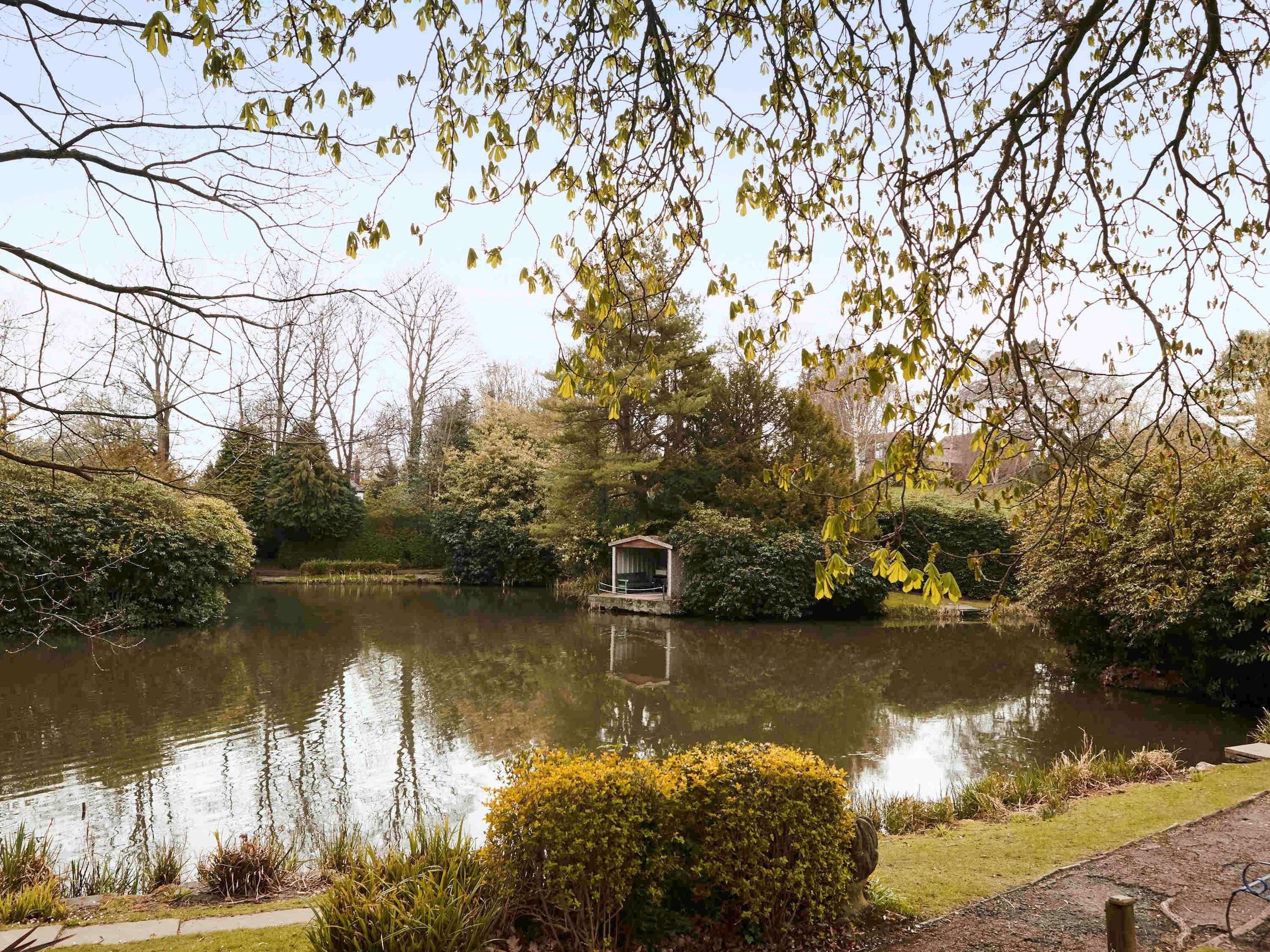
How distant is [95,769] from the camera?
8.12m

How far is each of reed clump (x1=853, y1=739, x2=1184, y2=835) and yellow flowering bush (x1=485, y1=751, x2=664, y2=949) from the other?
108 inches

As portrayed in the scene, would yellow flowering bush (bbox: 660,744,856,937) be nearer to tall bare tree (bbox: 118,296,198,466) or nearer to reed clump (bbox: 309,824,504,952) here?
reed clump (bbox: 309,824,504,952)

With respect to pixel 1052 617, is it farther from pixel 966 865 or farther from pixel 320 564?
pixel 320 564

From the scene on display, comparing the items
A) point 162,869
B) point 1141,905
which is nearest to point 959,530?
point 1141,905

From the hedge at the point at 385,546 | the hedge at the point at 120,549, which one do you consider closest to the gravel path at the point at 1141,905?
the hedge at the point at 120,549

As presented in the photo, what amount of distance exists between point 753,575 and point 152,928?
56.2 ft

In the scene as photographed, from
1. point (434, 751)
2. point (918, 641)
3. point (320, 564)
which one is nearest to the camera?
point (434, 751)

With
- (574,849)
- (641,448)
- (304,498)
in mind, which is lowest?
(574,849)

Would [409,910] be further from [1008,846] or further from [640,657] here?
[640,657]

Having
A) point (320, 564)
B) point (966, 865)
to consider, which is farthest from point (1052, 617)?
point (320, 564)

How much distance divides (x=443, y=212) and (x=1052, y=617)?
1237cm

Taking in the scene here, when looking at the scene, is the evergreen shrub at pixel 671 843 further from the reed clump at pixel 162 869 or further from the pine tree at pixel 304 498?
the pine tree at pixel 304 498

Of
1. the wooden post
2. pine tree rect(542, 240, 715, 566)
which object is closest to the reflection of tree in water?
the wooden post

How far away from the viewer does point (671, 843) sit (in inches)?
161
